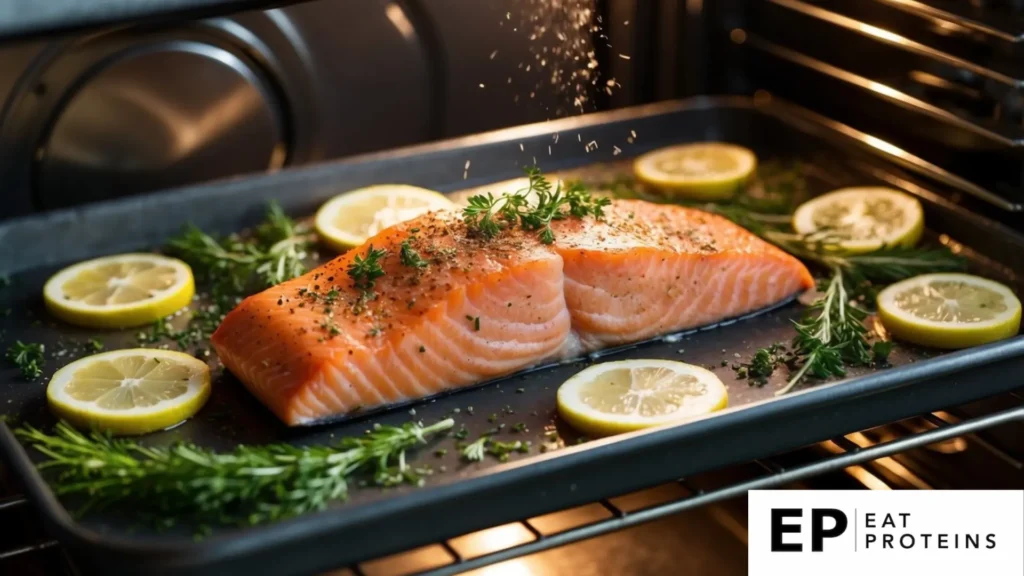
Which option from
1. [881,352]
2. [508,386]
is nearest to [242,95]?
[508,386]

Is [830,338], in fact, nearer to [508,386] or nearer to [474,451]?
[508,386]

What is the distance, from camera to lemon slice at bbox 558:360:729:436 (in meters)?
1.99

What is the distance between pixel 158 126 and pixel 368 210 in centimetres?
54

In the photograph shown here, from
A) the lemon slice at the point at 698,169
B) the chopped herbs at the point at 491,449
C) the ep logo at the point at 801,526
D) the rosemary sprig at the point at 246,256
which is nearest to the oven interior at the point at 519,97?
the ep logo at the point at 801,526

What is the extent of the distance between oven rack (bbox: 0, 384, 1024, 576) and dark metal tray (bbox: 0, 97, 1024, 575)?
55 mm

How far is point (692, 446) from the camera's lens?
6.30 feet

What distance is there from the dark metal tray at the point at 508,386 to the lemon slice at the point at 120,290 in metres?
0.05

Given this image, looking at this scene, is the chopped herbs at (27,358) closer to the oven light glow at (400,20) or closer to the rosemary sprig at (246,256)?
the rosemary sprig at (246,256)

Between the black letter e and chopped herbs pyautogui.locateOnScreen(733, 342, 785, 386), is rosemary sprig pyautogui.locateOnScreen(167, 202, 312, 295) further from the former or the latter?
the black letter e

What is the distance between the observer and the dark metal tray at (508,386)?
5.67 ft

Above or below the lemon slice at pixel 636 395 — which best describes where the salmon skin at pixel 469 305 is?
above

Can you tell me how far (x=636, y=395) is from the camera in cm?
205

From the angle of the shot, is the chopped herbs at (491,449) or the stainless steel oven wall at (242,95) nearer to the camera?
the chopped herbs at (491,449)

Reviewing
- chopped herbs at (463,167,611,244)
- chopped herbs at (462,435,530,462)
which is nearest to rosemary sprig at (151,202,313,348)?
chopped herbs at (463,167,611,244)
